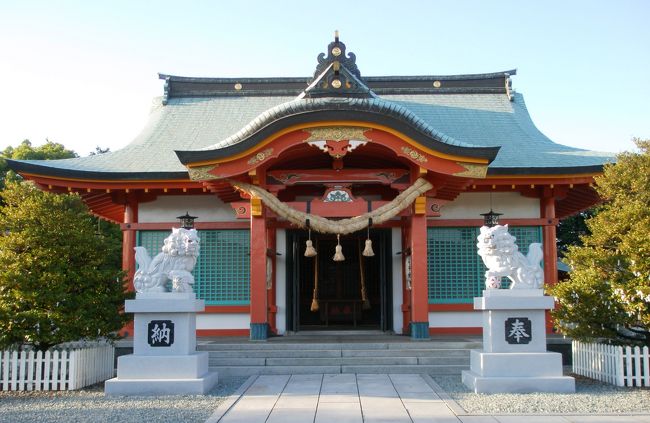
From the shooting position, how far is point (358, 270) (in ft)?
54.1

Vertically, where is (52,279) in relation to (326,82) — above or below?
below

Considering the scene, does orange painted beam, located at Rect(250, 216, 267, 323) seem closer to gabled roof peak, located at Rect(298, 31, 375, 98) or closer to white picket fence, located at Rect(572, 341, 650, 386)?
gabled roof peak, located at Rect(298, 31, 375, 98)

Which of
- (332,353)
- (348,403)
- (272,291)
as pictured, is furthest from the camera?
(272,291)

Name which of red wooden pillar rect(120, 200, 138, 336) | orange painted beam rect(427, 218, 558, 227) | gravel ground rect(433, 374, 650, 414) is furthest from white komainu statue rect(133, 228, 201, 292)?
orange painted beam rect(427, 218, 558, 227)

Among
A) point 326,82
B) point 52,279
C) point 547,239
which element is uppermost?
point 326,82

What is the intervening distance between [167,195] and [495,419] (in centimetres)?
890

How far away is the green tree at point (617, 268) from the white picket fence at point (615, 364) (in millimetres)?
314

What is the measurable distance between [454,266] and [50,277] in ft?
26.0

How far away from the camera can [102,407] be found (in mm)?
7699

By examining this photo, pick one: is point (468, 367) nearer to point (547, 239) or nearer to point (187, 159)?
point (547, 239)

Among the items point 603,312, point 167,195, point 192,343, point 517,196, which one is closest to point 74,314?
point 192,343

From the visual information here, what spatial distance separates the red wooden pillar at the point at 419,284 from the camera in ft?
37.0

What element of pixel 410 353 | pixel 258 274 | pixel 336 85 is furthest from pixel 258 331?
pixel 336 85

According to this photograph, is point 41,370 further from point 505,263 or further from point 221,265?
point 505,263
